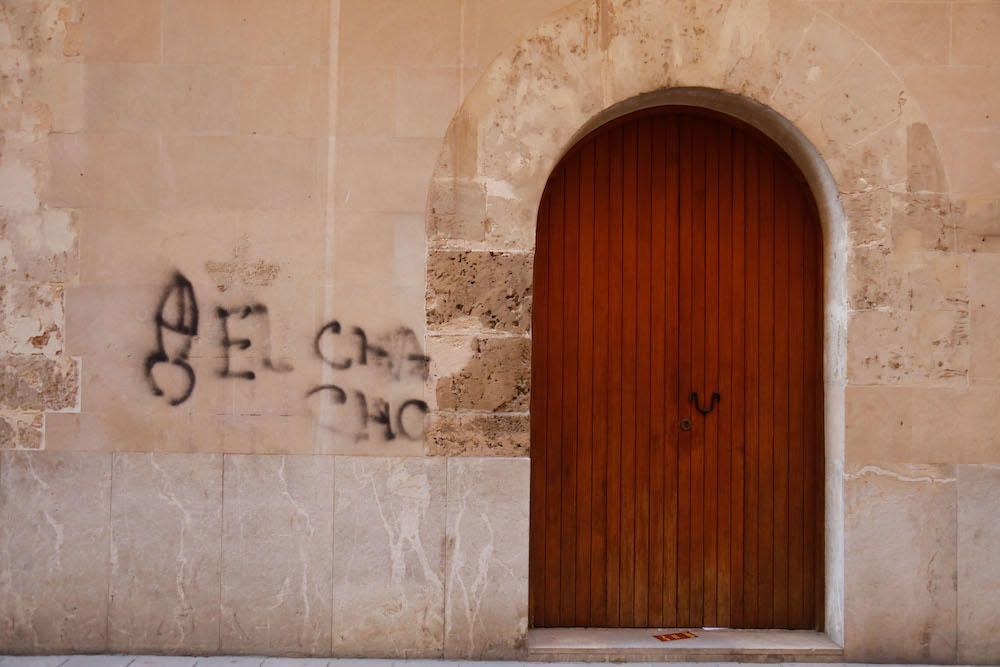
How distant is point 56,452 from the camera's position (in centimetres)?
503

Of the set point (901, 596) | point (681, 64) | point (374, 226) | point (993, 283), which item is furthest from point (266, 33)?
point (901, 596)

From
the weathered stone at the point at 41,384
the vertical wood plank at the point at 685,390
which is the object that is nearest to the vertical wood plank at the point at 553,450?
the vertical wood plank at the point at 685,390

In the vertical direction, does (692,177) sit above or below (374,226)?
above

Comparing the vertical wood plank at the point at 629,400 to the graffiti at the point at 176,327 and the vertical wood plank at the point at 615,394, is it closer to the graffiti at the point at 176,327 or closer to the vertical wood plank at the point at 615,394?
the vertical wood plank at the point at 615,394

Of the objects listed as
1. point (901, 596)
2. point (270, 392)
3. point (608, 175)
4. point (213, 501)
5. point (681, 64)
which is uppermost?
point (681, 64)

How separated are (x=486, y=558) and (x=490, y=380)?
0.98 m

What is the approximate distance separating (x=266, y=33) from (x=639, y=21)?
2.09m

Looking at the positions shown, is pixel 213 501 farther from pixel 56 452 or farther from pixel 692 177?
pixel 692 177

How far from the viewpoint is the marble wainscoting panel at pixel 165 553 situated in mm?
4977

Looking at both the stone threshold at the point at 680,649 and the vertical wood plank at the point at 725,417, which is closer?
the stone threshold at the point at 680,649

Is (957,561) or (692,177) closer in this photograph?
(957,561)

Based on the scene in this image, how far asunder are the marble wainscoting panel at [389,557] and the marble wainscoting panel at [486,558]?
73mm

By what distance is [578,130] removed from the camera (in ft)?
16.5

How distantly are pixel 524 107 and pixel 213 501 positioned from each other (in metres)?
2.79
